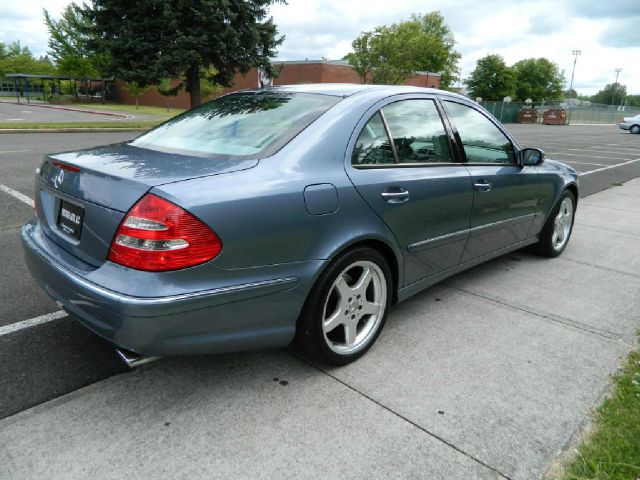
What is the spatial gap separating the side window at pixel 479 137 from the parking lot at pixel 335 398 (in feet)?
3.57

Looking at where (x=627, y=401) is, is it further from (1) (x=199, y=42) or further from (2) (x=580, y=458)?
(1) (x=199, y=42)

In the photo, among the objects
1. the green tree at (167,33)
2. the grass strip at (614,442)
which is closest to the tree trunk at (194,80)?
the green tree at (167,33)

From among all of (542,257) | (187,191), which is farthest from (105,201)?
(542,257)

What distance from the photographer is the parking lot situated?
2.05 metres

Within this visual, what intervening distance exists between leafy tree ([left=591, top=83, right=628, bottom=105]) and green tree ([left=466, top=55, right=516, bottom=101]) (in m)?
70.6

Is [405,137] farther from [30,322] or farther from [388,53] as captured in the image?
[388,53]

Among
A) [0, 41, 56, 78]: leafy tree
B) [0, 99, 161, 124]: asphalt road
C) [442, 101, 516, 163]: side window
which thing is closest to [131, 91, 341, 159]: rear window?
[442, 101, 516, 163]: side window

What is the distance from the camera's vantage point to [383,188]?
2.73 m

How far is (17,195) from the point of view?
21.0 feet

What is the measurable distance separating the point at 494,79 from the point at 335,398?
Result: 275 ft

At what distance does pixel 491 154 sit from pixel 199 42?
1670 centimetres

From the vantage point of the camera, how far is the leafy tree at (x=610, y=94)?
436 ft

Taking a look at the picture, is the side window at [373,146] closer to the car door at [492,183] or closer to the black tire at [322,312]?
the black tire at [322,312]

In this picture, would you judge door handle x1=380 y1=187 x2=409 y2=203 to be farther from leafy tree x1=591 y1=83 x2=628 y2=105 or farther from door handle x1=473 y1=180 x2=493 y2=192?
leafy tree x1=591 y1=83 x2=628 y2=105
